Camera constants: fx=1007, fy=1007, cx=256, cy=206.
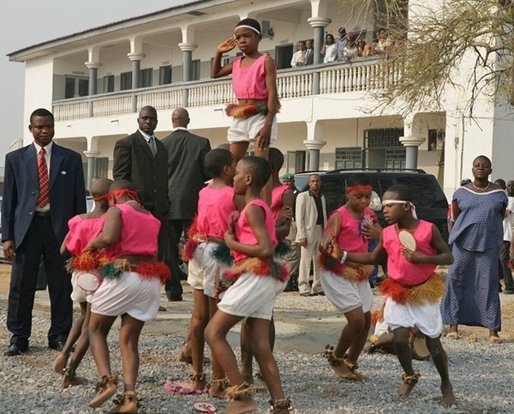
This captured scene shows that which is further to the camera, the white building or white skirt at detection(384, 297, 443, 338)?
the white building

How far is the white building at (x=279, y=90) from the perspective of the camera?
2166 cm

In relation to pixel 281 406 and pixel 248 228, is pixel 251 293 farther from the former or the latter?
pixel 281 406

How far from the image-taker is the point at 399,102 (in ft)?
68.6

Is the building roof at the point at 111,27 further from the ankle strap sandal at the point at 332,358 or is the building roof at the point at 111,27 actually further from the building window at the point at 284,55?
the ankle strap sandal at the point at 332,358

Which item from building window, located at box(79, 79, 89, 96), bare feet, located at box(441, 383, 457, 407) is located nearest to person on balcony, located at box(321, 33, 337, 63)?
building window, located at box(79, 79, 89, 96)

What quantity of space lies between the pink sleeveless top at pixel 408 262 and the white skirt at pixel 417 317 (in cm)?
17

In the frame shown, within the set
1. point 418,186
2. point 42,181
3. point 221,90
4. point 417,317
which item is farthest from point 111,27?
point 417,317

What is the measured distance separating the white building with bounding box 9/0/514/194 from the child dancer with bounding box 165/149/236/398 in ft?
39.4

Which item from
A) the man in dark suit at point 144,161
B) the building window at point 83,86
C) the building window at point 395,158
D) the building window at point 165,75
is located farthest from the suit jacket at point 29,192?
the building window at point 83,86

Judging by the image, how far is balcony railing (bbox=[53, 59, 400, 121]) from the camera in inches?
903

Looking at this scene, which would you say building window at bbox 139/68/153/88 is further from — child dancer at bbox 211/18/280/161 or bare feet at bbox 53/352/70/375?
bare feet at bbox 53/352/70/375

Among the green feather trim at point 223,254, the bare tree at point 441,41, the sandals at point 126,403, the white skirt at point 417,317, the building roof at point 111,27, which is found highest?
the building roof at point 111,27

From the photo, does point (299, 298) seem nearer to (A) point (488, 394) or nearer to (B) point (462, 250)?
(B) point (462, 250)

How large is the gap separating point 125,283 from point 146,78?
95.7 feet
